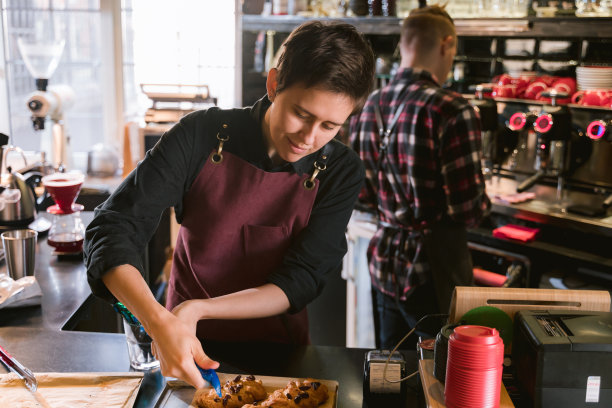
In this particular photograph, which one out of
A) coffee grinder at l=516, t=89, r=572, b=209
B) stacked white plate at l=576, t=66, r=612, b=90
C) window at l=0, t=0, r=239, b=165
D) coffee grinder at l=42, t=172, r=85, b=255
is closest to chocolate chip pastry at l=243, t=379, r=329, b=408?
coffee grinder at l=42, t=172, r=85, b=255

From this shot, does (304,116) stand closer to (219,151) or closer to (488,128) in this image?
(219,151)

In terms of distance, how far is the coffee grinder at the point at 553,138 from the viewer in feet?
9.64

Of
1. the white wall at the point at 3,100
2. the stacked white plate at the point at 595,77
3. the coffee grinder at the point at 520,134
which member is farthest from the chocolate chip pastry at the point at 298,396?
the white wall at the point at 3,100

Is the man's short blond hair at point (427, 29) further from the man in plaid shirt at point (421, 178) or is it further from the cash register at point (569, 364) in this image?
the cash register at point (569, 364)

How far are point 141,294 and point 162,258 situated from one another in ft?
9.38

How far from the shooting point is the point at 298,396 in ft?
4.23

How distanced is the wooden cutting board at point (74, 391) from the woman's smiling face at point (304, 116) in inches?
23.1

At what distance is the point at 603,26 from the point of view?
110 inches

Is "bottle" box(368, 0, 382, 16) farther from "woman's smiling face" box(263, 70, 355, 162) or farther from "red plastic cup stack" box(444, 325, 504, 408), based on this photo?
"red plastic cup stack" box(444, 325, 504, 408)

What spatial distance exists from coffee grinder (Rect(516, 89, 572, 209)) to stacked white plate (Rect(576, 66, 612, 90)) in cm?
12

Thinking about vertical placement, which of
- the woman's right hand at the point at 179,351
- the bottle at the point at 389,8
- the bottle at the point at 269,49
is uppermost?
the bottle at the point at 389,8

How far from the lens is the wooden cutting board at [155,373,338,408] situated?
1307 mm

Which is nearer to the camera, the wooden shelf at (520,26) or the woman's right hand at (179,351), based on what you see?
the woman's right hand at (179,351)

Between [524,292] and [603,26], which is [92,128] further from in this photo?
[524,292]
